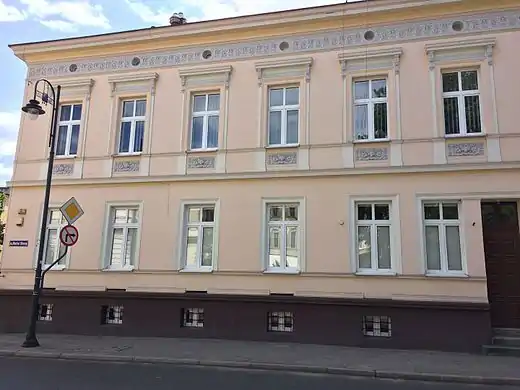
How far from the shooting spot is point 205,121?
13.8 metres

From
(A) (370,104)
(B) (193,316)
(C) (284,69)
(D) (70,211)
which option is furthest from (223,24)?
(B) (193,316)

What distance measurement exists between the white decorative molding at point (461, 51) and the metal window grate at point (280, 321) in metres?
7.76

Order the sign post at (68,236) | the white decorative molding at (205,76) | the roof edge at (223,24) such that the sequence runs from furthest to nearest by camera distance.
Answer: the white decorative molding at (205,76) < the roof edge at (223,24) < the sign post at (68,236)

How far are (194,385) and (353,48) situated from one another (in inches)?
386

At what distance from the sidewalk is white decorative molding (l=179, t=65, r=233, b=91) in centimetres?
753

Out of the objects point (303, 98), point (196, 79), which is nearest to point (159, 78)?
point (196, 79)

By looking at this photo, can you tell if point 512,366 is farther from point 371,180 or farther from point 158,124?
point 158,124

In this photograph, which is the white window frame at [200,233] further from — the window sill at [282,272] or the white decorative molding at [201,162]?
the window sill at [282,272]

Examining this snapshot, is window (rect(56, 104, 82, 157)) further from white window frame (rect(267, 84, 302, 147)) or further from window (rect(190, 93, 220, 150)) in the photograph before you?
white window frame (rect(267, 84, 302, 147))

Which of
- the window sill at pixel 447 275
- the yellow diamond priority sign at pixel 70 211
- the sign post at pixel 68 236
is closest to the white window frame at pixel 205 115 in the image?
the yellow diamond priority sign at pixel 70 211

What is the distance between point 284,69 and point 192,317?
7628 mm

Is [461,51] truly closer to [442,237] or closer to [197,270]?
[442,237]

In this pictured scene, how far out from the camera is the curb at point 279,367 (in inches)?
315

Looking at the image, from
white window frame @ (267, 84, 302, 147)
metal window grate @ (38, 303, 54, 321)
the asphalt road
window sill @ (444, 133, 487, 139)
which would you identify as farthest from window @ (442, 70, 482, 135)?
metal window grate @ (38, 303, 54, 321)
